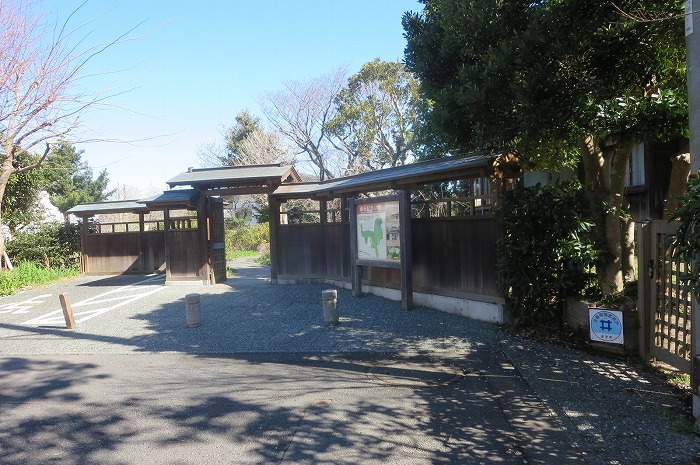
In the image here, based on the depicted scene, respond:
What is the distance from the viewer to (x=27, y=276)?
53.7 ft

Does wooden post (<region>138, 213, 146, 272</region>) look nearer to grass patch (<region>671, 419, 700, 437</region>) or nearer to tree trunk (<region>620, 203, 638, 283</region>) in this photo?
tree trunk (<region>620, 203, 638, 283</region>)

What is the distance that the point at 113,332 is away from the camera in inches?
356

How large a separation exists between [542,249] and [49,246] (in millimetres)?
18806

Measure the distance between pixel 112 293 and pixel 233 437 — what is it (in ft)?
36.5

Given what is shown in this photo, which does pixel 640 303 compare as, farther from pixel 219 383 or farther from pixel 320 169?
pixel 320 169

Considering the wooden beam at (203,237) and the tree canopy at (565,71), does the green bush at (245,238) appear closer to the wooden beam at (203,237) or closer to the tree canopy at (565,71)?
the wooden beam at (203,237)

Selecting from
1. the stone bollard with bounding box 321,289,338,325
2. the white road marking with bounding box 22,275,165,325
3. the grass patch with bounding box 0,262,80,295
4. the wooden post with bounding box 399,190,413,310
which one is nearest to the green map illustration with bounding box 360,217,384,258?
the wooden post with bounding box 399,190,413,310

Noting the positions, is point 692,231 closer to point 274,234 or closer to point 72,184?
point 274,234

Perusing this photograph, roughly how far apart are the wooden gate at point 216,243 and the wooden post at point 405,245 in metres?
7.46

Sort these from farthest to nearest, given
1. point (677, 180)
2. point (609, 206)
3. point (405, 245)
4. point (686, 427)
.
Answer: point (405, 245) < point (609, 206) < point (677, 180) < point (686, 427)

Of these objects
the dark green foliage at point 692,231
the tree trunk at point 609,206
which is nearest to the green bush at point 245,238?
the tree trunk at point 609,206

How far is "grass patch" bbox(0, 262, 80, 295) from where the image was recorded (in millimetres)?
14797

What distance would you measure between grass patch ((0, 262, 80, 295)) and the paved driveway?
6.48m

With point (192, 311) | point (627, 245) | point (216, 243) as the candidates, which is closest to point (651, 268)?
point (627, 245)
